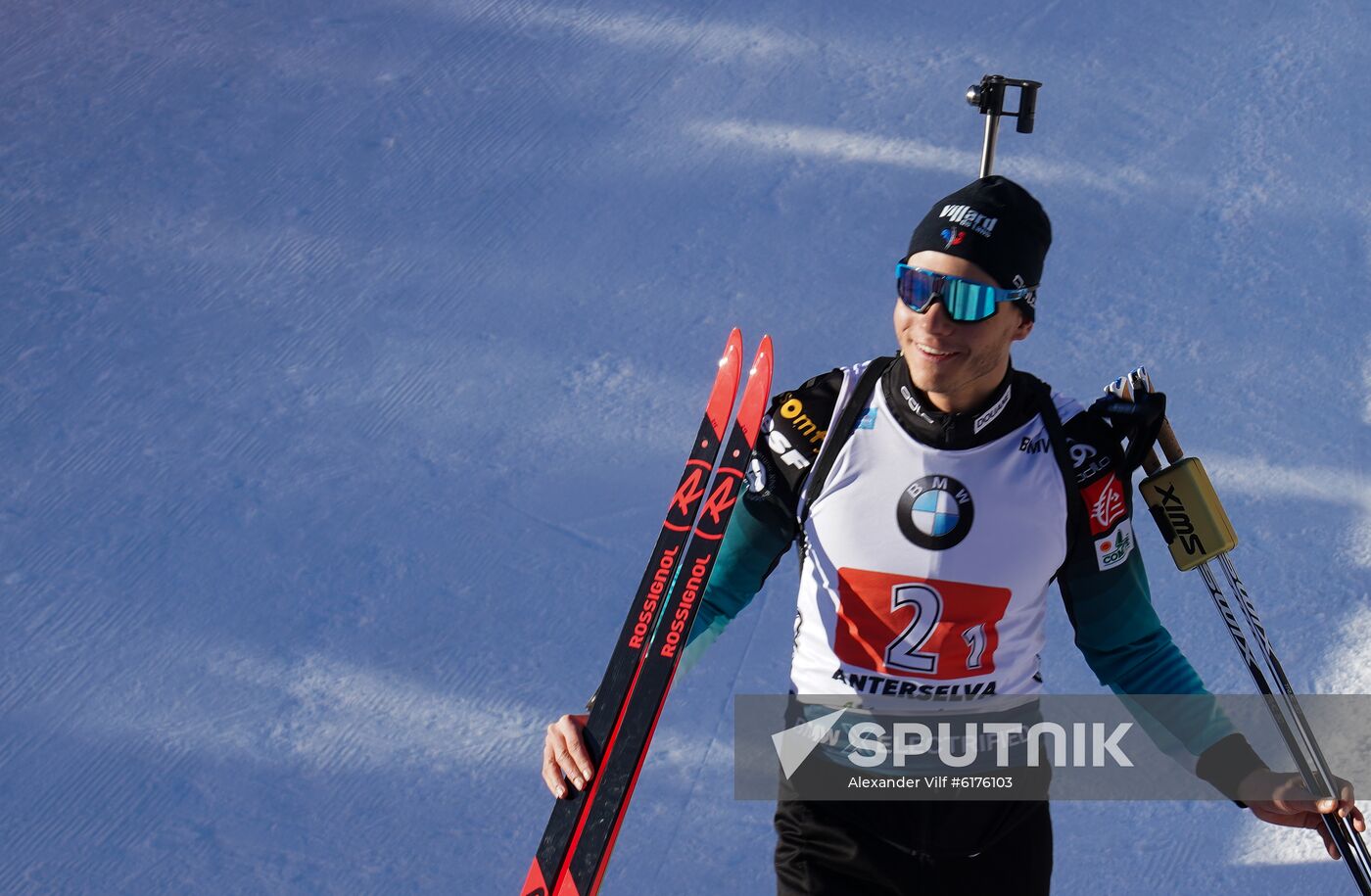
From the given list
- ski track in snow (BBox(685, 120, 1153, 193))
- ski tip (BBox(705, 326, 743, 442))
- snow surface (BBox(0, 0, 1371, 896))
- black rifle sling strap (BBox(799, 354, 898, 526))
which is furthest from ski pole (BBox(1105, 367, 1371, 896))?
ski track in snow (BBox(685, 120, 1153, 193))

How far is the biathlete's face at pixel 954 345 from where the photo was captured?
228cm

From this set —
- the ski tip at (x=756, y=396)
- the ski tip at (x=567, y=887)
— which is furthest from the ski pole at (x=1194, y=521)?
the ski tip at (x=567, y=887)

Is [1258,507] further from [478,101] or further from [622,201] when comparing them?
[478,101]

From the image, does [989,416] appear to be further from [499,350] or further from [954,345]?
[499,350]

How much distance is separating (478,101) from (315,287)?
1.22 m

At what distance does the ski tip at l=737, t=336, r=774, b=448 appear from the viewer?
2779mm

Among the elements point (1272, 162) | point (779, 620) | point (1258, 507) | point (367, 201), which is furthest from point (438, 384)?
point (1272, 162)

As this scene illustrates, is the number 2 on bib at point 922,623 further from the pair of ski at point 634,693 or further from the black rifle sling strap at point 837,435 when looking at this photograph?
the pair of ski at point 634,693

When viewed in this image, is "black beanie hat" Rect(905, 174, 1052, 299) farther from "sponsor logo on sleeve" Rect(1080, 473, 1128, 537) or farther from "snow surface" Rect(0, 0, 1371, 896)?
"snow surface" Rect(0, 0, 1371, 896)

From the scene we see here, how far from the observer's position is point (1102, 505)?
2.35m

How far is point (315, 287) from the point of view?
17.0ft

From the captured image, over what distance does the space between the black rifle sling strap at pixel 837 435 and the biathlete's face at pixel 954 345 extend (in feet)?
0.37

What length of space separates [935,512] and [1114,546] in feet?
1.03

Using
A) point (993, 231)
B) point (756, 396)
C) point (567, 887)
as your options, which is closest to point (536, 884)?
point (567, 887)
